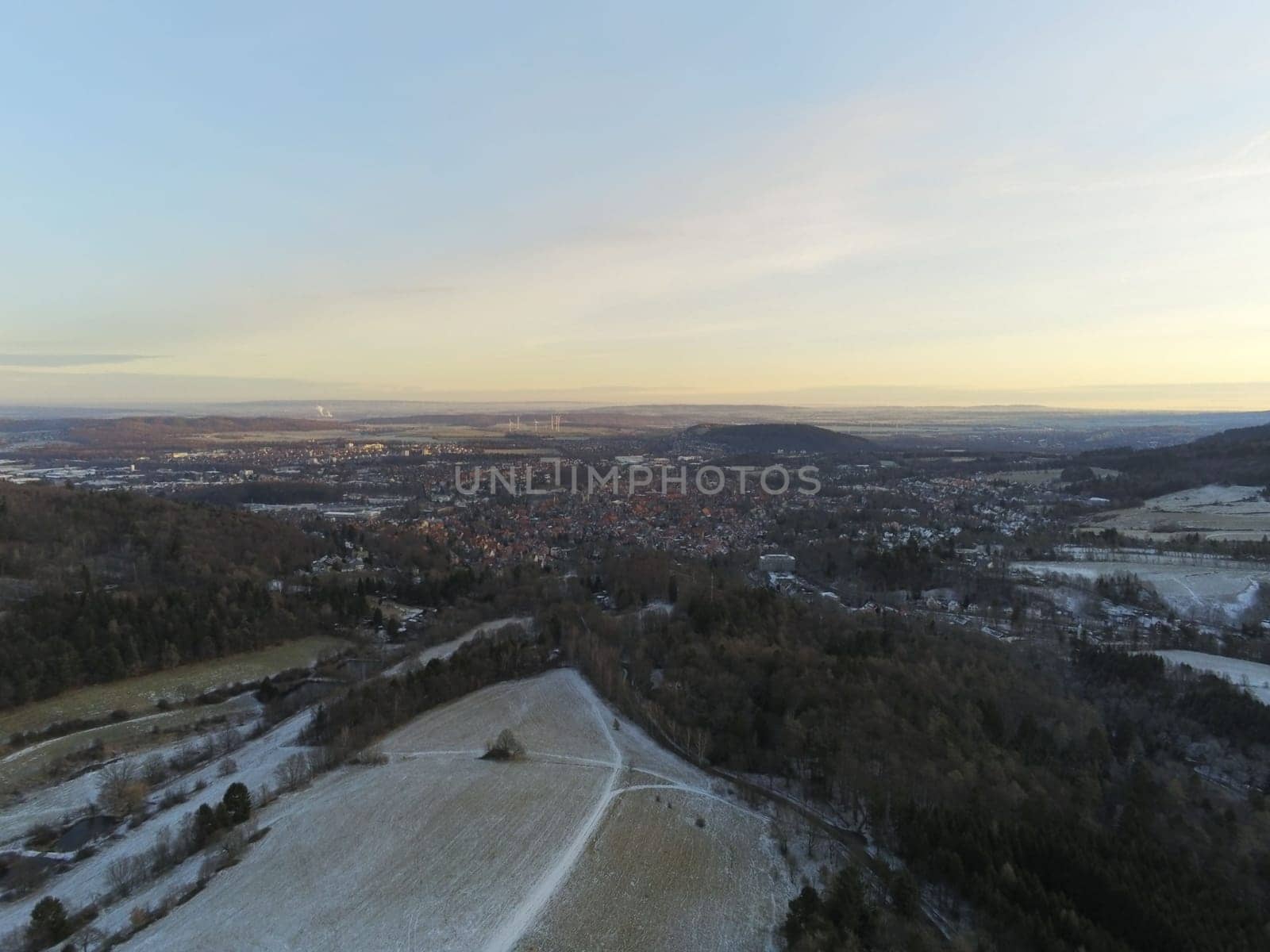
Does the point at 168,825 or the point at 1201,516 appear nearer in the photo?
the point at 168,825

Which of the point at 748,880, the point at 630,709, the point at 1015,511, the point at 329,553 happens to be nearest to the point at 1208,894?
the point at 748,880

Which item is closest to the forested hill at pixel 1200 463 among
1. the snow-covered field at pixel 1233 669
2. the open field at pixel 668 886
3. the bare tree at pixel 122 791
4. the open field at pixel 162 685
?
the snow-covered field at pixel 1233 669

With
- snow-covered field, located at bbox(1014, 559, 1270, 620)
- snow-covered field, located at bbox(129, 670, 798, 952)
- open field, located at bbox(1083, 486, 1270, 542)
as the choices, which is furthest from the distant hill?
snow-covered field, located at bbox(129, 670, 798, 952)

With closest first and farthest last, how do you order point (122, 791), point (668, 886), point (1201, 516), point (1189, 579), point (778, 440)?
point (668, 886)
point (122, 791)
point (1189, 579)
point (1201, 516)
point (778, 440)

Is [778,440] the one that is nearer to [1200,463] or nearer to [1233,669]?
[1200,463]

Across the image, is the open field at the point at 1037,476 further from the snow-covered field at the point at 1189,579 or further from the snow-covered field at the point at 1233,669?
the snow-covered field at the point at 1233,669

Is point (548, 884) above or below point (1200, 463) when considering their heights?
below

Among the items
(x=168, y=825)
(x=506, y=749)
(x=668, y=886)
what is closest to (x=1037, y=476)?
(x=506, y=749)
